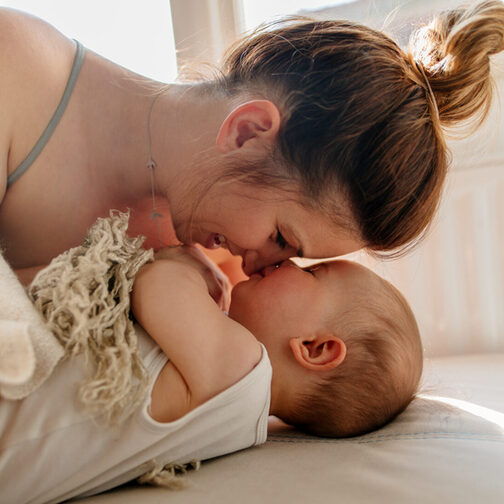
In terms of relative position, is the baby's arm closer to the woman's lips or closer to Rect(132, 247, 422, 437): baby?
Rect(132, 247, 422, 437): baby

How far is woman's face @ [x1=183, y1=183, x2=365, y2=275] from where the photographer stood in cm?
92

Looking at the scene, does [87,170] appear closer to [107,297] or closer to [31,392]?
[107,297]

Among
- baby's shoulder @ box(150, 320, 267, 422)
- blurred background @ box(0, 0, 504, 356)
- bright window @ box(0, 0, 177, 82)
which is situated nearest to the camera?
baby's shoulder @ box(150, 320, 267, 422)

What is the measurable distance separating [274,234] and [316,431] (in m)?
0.32

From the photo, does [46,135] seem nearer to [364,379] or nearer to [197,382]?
[197,382]

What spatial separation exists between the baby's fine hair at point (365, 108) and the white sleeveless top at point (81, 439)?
0.33 meters

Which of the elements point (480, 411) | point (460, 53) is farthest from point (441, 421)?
point (460, 53)

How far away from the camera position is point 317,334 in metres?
0.90

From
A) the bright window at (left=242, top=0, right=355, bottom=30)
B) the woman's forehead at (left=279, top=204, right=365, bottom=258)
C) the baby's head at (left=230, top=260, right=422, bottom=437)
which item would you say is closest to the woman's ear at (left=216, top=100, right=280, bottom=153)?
the woman's forehead at (left=279, top=204, right=365, bottom=258)

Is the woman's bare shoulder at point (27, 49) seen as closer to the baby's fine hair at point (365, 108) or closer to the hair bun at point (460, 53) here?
the baby's fine hair at point (365, 108)

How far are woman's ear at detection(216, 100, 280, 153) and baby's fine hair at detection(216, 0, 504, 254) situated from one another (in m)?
0.02

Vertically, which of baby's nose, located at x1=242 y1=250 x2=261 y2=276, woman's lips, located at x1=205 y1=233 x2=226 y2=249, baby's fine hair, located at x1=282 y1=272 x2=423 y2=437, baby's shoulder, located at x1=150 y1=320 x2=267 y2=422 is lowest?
baby's fine hair, located at x1=282 y1=272 x2=423 y2=437

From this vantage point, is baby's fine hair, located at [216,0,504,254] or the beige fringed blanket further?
baby's fine hair, located at [216,0,504,254]

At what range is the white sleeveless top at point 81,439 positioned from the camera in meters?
0.65
